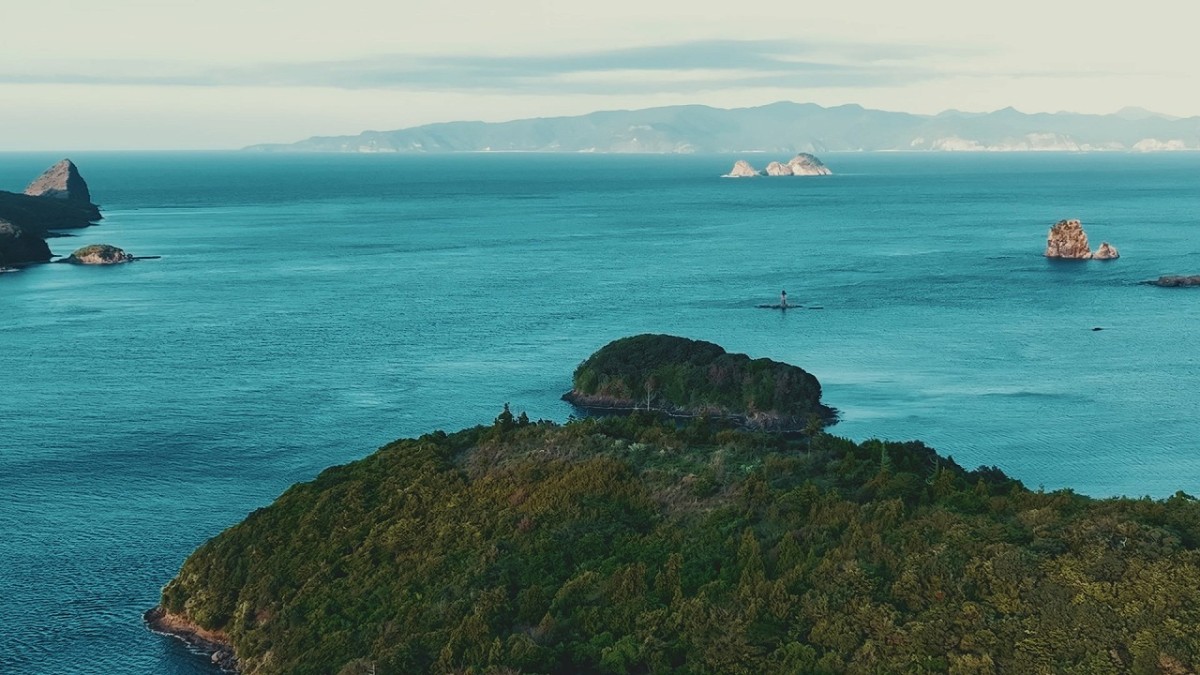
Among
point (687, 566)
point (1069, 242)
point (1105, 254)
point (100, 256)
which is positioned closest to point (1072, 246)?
point (1069, 242)

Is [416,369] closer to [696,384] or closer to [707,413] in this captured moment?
[696,384]

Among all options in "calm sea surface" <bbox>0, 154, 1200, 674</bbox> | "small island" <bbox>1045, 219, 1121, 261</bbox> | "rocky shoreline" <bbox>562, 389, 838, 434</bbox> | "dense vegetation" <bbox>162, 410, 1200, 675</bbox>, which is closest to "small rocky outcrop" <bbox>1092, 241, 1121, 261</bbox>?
"small island" <bbox>1045, 219, 1121, 261</bbox>

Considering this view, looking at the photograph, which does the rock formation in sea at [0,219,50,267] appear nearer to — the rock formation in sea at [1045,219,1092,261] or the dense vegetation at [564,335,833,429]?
the dense vegetation at [564,335,833,429]

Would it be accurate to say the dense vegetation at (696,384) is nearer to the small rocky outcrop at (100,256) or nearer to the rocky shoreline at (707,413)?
the rocky shoreline at (707,413)

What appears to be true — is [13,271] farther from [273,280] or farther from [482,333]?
[482,333]

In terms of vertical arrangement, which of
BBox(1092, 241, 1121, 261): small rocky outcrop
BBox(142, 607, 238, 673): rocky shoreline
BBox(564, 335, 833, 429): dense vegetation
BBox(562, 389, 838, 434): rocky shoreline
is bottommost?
BBox(142, 607, 238, 673): rocky shoreline

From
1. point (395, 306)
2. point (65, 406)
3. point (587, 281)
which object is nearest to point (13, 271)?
point (395, 306)
